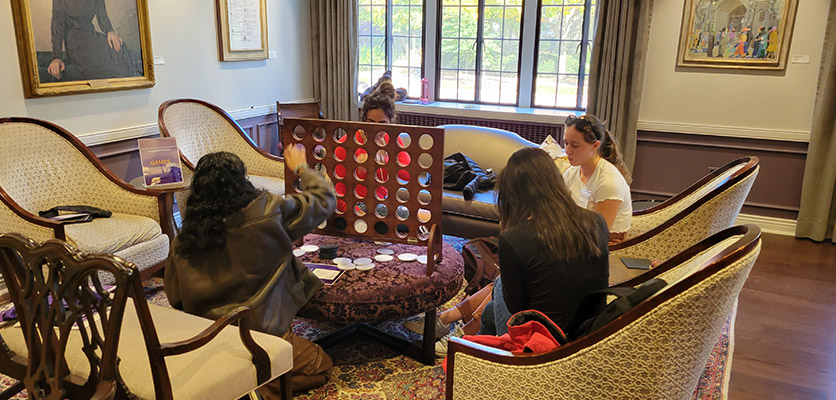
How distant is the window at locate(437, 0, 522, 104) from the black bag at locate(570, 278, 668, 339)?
4.12m

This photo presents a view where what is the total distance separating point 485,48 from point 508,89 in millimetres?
449

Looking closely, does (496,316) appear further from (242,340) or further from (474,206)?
(474,206)

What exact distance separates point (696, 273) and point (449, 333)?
1.75m

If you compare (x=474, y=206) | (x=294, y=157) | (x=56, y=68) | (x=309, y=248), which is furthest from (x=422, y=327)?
(x=56, y=68)

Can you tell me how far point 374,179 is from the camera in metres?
2.56

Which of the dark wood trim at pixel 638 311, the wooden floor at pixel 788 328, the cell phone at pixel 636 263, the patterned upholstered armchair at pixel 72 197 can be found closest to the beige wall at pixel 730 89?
the wooden floor at pixel 788 328

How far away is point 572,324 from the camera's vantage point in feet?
6.19

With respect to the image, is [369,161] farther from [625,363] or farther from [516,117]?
[516,117]

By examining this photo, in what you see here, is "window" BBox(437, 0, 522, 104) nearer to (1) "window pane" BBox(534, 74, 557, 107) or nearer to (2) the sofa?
(1) "window pane" BBox(534, 74, 557, 107)

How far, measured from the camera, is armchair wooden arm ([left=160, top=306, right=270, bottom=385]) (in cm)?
167

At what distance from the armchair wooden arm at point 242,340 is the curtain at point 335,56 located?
13.9 ft

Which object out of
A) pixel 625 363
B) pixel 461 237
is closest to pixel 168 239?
pixel 461 237

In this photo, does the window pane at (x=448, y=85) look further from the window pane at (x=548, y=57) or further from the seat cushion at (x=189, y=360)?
the seat cushion at (x=189, y=360)

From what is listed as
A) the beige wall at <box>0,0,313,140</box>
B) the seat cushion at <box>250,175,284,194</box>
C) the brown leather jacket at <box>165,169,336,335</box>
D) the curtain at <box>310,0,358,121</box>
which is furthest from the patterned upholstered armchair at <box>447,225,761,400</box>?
the curtain at <box>310,0,358,121</box>
